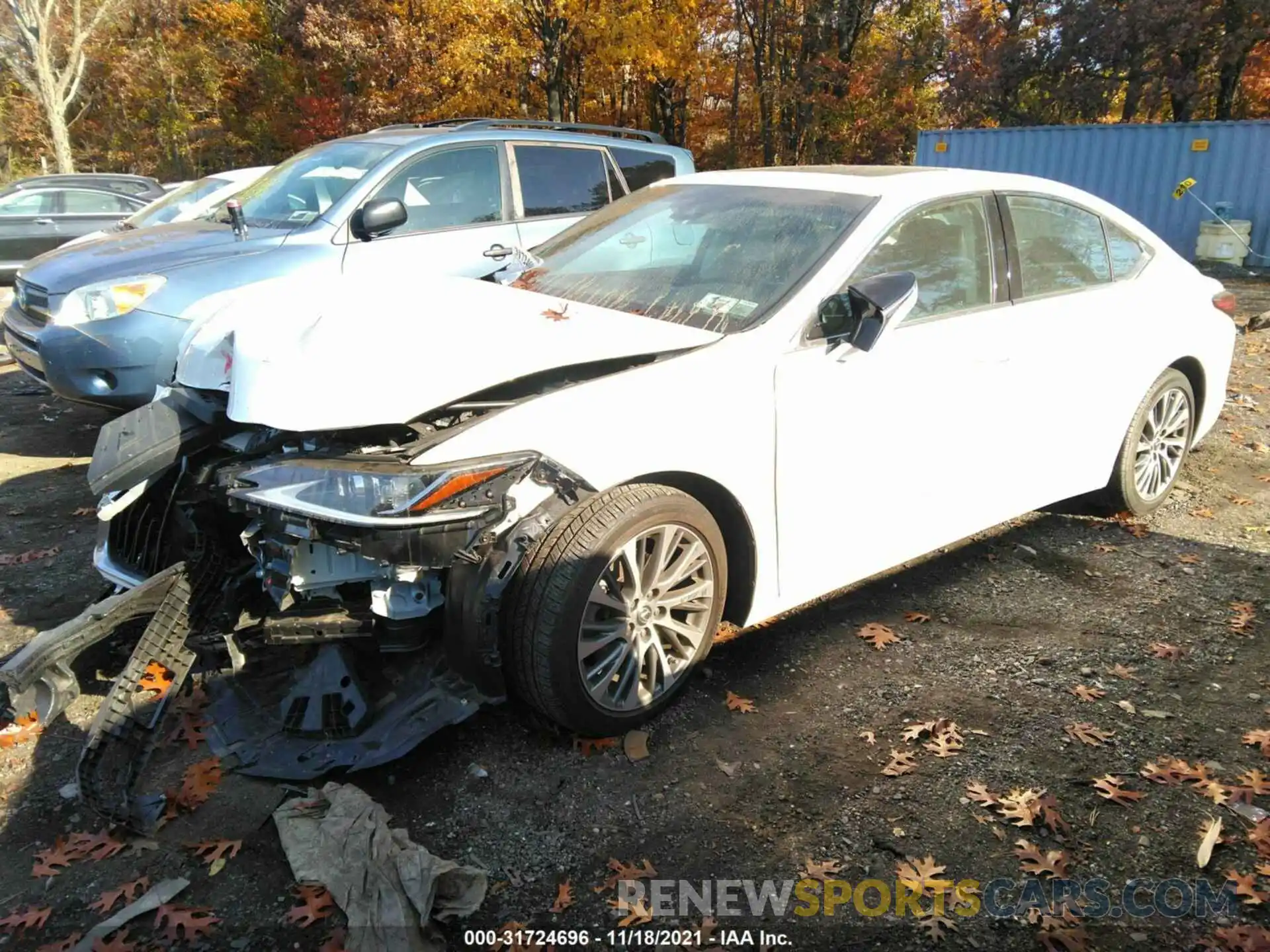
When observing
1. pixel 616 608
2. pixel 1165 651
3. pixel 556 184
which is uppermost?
pixel 556 184

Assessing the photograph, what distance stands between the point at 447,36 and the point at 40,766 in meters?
19.6

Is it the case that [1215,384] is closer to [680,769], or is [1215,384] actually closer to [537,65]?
[680,769]

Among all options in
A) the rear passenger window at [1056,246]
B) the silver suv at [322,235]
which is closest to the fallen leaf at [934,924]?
the rear passenger window at [1056,246]

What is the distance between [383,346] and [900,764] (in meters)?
2.14

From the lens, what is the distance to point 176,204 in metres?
9.12

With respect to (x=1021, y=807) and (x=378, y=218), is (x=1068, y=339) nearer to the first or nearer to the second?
(x=1021, y=807)

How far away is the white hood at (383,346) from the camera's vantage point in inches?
108

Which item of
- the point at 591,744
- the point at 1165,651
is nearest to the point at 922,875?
the point at 591,744

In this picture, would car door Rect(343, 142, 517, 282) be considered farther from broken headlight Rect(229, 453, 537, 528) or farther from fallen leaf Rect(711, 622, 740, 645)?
broken headlight Rect(229, 453, 537, 528)

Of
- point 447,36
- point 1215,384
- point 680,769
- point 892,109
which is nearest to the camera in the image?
point 680,769

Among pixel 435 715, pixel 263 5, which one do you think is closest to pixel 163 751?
pixel 435 715

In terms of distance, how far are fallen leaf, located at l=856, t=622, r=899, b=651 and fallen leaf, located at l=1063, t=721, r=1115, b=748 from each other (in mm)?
744

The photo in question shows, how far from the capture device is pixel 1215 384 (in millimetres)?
5141

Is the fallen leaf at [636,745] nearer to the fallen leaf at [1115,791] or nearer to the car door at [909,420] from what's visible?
the car door at [909,420]
